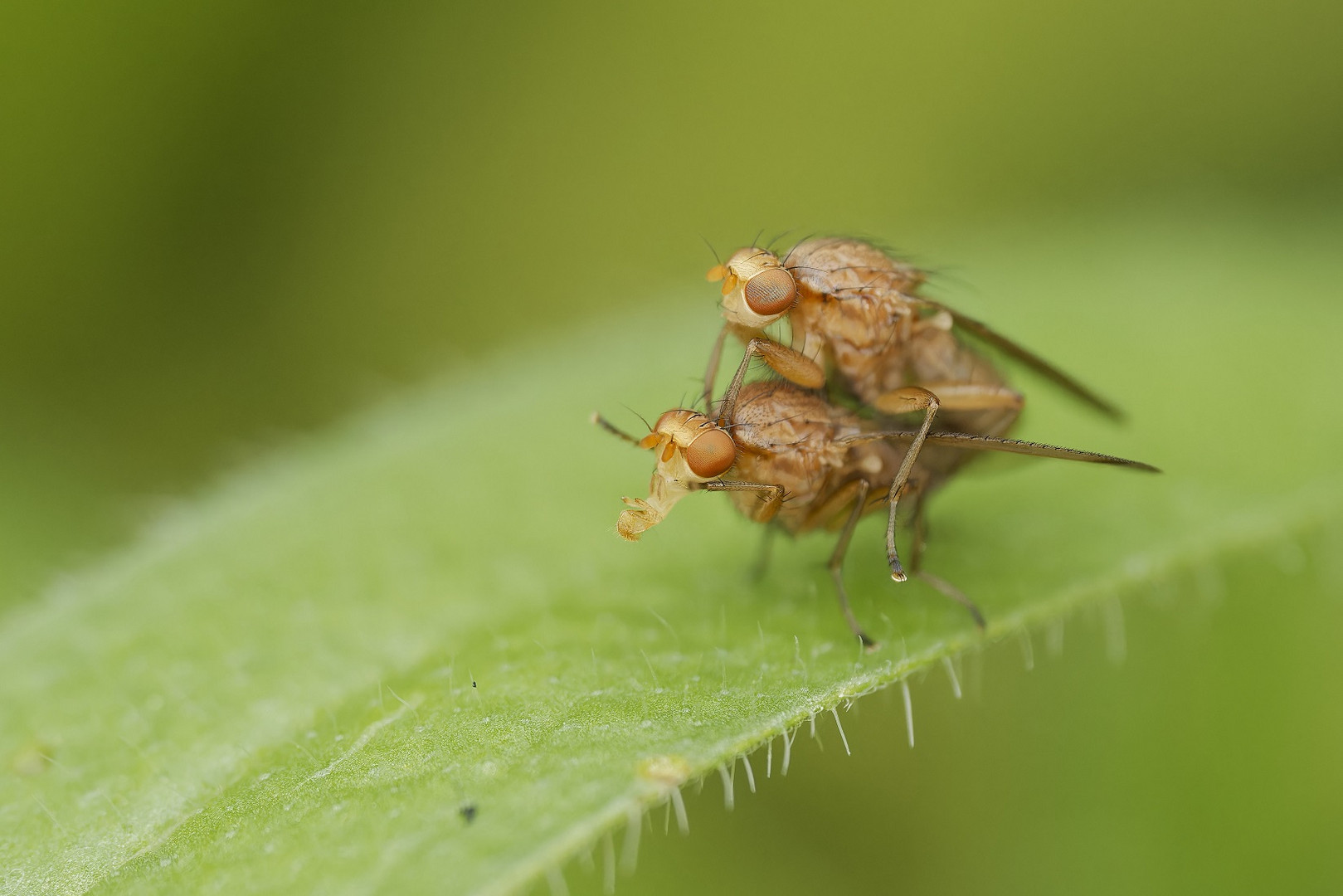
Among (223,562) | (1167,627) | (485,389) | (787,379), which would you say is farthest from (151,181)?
(1167,627)

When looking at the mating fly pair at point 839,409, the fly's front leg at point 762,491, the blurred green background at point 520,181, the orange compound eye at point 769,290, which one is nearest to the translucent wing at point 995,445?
the mating fly pair at point 839,409

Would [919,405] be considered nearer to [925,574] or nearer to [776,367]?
[776,367]

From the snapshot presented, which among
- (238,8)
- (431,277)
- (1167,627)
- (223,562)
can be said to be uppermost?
(238,8)

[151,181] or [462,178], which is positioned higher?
[151,181]

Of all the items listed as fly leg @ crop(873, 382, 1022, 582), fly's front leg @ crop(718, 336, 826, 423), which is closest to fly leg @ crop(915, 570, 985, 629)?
fly leg @ crop(873, 382, 1022, 582)

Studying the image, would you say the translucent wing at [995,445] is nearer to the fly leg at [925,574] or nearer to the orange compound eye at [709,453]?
the fly leg at [925,574]

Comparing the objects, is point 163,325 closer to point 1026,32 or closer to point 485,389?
point 485,389
